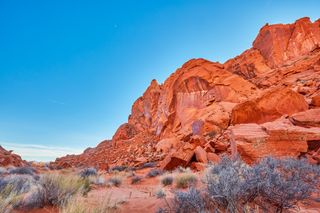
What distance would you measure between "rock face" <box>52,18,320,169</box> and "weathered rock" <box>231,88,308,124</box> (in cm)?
5

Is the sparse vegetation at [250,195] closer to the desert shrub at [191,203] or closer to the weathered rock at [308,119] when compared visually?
the desert shrub at [191,203]

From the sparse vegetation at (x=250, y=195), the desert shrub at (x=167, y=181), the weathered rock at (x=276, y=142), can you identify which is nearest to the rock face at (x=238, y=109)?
the weathered rock at (x=276, y=142)

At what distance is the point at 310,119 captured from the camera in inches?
313

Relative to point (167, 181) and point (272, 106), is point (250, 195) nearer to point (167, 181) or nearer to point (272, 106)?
point (167, 181)

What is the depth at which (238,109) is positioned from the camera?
1380 cm

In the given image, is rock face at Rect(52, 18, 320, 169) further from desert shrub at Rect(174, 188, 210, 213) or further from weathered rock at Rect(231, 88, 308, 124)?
desert shrub at Rect(174, 188, 210, 213)

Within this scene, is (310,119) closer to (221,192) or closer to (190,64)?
(221,192)

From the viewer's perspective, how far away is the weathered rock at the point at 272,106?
440 inches

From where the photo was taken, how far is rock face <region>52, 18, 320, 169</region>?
24.1ft

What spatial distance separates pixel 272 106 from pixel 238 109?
242cm

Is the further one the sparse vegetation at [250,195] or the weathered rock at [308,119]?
the weathered rock at [308,119]

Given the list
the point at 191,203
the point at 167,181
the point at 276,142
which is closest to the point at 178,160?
the point at 167,181

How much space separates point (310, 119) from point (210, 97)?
1714 centimetres

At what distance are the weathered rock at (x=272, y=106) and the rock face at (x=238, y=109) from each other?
0.05 m
